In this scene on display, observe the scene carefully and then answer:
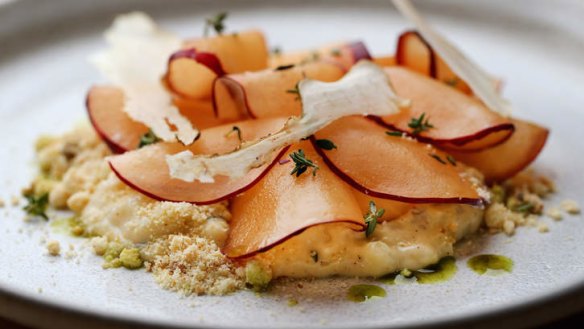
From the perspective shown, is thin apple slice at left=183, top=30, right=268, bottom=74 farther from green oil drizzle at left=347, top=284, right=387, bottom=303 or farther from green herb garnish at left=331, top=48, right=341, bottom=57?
green oil drizzle at left=347, top=284, right=387, bottom=303

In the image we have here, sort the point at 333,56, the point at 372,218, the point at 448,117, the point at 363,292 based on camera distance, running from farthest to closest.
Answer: the point at 333,56 < the point at 448,117 < the point at 372,218 < the point at 363,292

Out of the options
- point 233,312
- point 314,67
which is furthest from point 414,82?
point 233,312

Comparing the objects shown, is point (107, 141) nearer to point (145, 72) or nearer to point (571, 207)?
point (145, 72)

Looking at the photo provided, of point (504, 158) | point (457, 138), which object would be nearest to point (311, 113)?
point (457, 138)

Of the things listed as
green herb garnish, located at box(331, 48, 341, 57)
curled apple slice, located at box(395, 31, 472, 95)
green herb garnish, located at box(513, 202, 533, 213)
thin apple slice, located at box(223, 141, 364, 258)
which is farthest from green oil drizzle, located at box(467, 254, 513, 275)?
green herb garnish, located at box(331, 48, 341, 57)

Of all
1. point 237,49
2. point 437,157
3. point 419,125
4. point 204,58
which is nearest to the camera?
point 437,157
